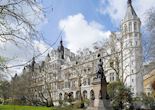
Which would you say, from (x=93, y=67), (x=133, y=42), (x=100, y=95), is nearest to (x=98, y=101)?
(x=100, y=95)

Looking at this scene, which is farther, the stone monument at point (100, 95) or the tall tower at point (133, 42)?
the tall tower at point (133, 42)

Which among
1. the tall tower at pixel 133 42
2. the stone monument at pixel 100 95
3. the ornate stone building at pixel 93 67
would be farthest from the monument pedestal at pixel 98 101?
the tall tower at pixel 133 42

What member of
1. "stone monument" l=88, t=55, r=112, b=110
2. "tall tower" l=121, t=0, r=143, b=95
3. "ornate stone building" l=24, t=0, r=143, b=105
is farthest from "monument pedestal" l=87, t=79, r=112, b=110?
"tall tower" l=121, t=0, r=143, b=95

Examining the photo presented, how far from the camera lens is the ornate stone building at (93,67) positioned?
48344mm

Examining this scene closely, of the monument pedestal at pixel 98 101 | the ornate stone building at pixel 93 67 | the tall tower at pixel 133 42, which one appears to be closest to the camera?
the monument pedestal at pixel 98 101

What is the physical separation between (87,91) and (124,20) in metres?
20.1

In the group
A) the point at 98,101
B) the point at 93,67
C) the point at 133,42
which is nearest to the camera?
the point at 98,101

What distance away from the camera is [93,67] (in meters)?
64.1

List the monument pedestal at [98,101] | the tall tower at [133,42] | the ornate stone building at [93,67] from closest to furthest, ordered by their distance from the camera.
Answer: the monument pedestal at [98,101] < the ornate stone building at [93,67] < the tall tower at [133,42]

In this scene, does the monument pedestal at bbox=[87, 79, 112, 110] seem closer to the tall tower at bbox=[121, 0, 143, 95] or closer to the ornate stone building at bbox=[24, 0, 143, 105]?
the ornate stone building at bbox=[24, 0, 143, 105]

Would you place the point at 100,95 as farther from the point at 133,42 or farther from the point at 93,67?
the point at 93,67

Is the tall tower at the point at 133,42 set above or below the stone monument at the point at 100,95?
above

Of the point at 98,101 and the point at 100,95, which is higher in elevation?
the point at 100,95

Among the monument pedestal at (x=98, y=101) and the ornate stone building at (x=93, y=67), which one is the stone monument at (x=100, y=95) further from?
the ornate stone building at (x=93, y=67)
